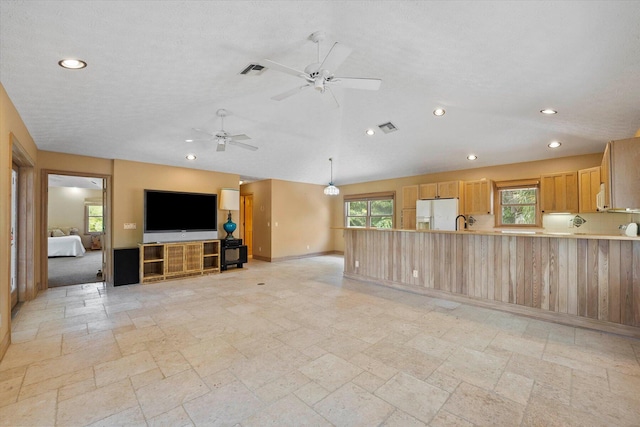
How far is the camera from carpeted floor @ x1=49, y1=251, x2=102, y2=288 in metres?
5.73

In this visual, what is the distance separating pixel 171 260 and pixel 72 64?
415cm

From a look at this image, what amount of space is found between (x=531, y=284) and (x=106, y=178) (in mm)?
7502

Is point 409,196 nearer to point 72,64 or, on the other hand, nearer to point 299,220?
point 299,220

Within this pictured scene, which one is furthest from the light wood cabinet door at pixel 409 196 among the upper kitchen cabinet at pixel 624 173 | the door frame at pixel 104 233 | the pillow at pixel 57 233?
the pillow at pixel 57 233

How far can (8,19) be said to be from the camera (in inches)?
77.3

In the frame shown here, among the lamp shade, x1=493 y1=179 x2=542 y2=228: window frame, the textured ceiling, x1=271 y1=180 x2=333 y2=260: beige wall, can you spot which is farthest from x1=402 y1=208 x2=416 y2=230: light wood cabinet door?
the lamp shade

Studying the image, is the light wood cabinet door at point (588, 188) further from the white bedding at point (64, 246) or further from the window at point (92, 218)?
the window at point (92, 218)

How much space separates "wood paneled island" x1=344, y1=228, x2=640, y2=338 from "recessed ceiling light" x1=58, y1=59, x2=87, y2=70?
187 inches

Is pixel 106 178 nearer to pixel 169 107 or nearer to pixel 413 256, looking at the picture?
pixel 169 107

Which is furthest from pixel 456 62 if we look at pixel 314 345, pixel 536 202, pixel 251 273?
pixel 251 273

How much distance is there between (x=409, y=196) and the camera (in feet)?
24.2

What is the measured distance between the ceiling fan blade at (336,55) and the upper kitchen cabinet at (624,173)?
9.92 feet

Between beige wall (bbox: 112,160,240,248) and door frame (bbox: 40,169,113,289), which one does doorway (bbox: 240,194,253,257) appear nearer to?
beige wall (bbox: 112,160,240,248)

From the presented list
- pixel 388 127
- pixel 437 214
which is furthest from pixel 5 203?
pixel 437 214
